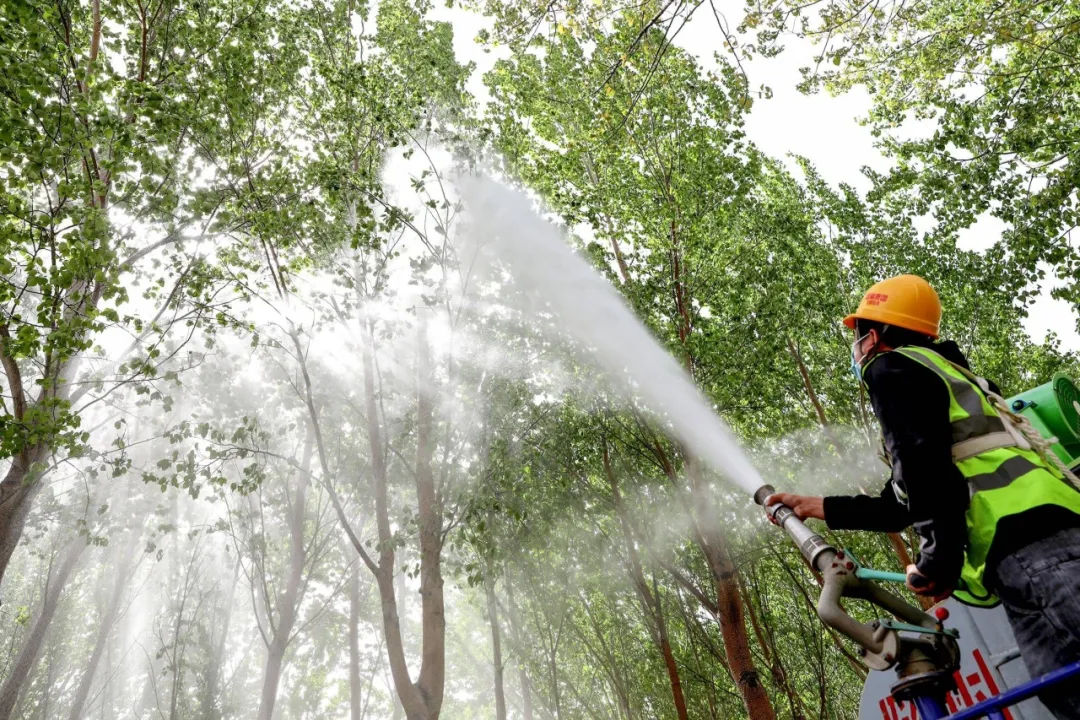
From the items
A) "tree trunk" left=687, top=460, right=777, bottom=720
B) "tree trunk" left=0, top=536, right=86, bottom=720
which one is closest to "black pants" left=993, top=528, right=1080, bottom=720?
"tree trunk" left=687, top=460, right=777, bottom=720

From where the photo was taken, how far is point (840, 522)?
2645 mm

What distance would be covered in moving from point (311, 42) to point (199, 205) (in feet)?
11.6

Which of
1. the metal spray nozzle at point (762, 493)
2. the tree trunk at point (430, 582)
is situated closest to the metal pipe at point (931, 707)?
the metal spray nozzle at point (762, 493)

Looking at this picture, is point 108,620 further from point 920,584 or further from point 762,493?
point 920,584

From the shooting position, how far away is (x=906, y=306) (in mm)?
2648

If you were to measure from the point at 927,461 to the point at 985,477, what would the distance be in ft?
0.67

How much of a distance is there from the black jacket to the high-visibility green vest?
0.10 ft

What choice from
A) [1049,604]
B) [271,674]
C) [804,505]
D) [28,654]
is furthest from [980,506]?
[28,654]

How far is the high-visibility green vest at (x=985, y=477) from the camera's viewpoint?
6.40 feet

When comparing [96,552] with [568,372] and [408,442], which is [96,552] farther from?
[568,372]

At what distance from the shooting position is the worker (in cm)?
187

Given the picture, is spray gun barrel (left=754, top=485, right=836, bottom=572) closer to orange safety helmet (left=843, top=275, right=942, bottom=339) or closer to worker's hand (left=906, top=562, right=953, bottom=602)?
worker's hand (left=906, top=562, right=953, bottom=602)

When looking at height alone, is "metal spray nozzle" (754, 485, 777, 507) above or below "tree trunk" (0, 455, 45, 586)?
below

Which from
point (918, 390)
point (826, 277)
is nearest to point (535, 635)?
point (826, 277)
